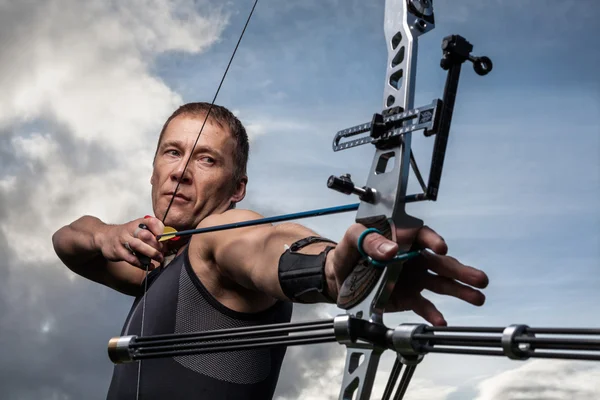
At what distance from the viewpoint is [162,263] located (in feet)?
10.6

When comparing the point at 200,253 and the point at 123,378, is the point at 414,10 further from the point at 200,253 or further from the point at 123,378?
the point at 123,378

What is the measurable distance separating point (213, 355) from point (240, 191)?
97 cm

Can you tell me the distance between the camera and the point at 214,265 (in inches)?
112

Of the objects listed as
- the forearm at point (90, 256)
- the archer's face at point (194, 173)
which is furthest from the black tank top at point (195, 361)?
the forearm at point (90, 256)

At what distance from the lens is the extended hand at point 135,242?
2.94 meters

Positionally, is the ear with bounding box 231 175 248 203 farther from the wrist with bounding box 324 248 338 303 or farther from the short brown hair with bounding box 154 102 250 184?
the wrist with bounding box 324 248 338 303

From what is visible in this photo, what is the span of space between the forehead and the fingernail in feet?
5.45

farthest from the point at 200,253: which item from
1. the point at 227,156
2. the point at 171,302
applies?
the point at 227,156

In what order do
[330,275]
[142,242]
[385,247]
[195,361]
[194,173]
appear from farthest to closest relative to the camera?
[194,173] < [142,242] < [195,361] < [330,275] < [385,247]

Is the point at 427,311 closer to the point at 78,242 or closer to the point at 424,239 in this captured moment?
the point at 424,239

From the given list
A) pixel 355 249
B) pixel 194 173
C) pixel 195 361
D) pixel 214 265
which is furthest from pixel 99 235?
pixel 355 249

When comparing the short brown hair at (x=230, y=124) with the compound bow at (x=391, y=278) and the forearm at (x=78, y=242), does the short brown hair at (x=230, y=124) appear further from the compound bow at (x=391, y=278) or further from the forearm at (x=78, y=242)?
the compound bow at (x=391, y=278)

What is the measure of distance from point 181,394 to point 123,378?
0.96 feet

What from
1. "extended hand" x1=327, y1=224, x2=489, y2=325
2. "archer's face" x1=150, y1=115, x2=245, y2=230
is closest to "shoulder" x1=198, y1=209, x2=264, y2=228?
"archer's face" x1=150, y1=115, x2=245, y2=230
